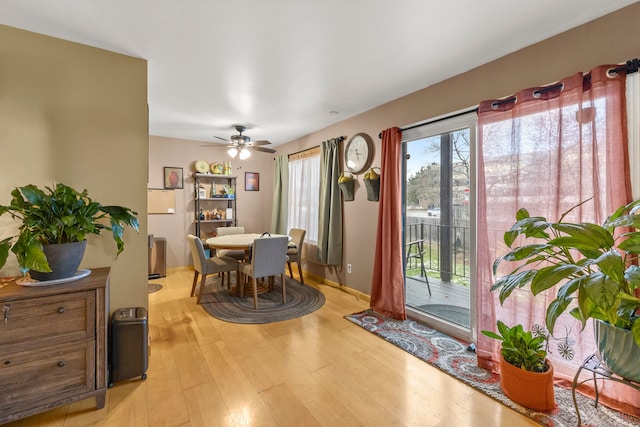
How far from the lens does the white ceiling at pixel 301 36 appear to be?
1.63 m

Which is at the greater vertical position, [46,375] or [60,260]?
[60,260]

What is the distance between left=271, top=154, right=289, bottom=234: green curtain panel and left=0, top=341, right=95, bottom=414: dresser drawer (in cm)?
361

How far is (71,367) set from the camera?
5.23 ft

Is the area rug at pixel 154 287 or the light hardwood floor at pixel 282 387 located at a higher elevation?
the area rug at pixel 154 287

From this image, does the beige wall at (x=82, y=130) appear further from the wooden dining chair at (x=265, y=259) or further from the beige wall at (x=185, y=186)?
the beige wall at (x=185, y=186)

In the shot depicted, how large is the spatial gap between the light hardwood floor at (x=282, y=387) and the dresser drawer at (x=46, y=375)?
185 millimetres

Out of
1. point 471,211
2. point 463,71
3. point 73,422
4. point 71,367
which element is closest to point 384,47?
point 463,71

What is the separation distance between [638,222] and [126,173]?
9.74 feet

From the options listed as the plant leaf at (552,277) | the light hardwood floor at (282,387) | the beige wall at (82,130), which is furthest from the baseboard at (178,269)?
the plant leaf at (552,277)

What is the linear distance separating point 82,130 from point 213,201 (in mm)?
3300

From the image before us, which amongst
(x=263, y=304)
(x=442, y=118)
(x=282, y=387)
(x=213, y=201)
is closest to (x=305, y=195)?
(x=213, y=201)

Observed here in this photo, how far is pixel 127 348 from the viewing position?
74.4 inches

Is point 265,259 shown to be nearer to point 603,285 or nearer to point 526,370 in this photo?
point 526,370

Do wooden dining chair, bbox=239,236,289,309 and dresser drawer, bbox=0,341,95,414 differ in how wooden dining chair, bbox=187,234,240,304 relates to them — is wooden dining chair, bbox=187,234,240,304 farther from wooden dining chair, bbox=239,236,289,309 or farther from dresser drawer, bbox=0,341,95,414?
dresser drawer, bbox=0,341,95,414
